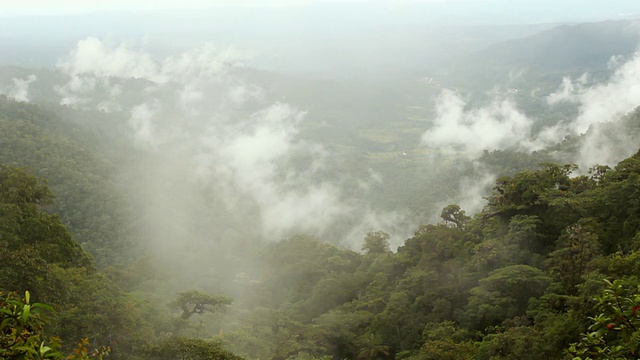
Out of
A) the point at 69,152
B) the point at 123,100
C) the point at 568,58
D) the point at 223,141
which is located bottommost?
the point at 69,152

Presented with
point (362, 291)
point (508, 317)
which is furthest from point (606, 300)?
point (362, 291)

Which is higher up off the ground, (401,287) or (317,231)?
(317,231)

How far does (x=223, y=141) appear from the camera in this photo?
14712 cm

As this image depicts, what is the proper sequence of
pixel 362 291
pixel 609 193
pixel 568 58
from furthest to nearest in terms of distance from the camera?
pixel 568 58 → pixel 362 291 → pixel 609 193

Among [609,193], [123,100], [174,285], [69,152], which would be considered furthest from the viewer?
[123,100]

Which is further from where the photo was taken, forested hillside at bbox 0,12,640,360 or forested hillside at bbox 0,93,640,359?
forested hillside at bbox 0,12,640,360

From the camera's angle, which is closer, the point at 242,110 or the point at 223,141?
the point at 223,141

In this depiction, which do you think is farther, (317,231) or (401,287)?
(317,231)

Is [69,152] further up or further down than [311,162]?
further down

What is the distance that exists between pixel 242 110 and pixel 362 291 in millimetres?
167859

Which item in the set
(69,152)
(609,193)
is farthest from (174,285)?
(69,152)

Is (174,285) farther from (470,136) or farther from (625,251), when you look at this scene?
(470,136)

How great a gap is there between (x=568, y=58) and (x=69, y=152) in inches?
7161

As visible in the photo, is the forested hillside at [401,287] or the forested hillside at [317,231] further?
the forested hillside at [317,231]
